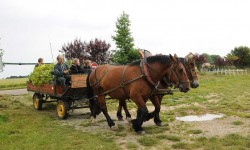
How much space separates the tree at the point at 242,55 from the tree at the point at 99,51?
26078 mm

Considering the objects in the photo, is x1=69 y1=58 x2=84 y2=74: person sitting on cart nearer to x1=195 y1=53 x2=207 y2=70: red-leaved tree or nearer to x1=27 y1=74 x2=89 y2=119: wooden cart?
x1=27 y1=74 x2=89 y2=119: wooden cart

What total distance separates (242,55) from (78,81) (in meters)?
41.3

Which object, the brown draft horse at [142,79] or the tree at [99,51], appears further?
the tree at [99,51]

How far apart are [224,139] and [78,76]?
207 inches

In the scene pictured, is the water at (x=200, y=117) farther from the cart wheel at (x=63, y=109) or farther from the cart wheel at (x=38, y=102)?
the cart wheel at (x=38, y=102)

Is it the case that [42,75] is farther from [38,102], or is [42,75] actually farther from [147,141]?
[147,141]

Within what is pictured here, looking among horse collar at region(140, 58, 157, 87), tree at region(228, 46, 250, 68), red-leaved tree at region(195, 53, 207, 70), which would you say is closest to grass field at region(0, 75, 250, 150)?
horse collar at region(140, 58, 157, 87)

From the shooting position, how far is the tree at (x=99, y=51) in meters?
26.9

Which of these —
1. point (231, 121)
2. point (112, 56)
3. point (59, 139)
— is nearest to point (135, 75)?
point (59, 139)

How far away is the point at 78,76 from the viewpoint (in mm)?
9664

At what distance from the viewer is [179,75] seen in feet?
22.6

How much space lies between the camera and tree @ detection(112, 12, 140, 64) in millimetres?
27750

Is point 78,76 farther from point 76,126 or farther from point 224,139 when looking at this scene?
point 224,139

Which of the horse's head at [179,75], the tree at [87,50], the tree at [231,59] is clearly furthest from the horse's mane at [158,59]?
the tree at [231,59]
